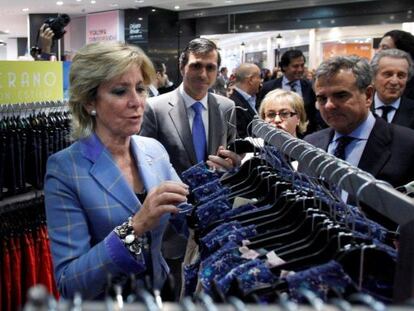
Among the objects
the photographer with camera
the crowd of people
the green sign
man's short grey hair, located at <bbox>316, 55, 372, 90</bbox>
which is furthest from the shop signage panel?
man's short grey hair, located at <bbox>316, 55, 372, 90</bbox>

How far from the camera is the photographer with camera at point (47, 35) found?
4.25 metres

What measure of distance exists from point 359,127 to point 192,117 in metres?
1.40

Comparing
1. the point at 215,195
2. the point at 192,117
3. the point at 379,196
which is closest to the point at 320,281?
the point at 379,196

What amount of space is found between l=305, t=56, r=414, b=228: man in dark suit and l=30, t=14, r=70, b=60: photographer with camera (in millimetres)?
2731

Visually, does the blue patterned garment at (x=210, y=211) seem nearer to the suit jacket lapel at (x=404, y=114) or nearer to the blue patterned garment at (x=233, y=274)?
the blue patterned garment at (x=233, y=274)

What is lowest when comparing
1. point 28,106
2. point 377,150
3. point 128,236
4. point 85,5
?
point 128,236

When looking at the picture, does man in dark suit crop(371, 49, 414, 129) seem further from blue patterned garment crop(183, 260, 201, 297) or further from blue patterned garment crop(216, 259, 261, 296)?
blue patterned garment crop(216, 259, 261, 296)

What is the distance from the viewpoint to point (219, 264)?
130cm

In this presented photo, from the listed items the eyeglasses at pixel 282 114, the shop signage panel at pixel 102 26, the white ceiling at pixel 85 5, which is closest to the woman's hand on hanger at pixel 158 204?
the eyeglasses at pixel 282 114

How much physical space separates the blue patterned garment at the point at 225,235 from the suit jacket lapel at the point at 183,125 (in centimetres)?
171

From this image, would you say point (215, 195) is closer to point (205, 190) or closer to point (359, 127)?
point (205, 190)

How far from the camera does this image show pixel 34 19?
17422mm

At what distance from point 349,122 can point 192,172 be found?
69 cm

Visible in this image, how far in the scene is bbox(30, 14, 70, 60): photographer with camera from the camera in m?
4.25
